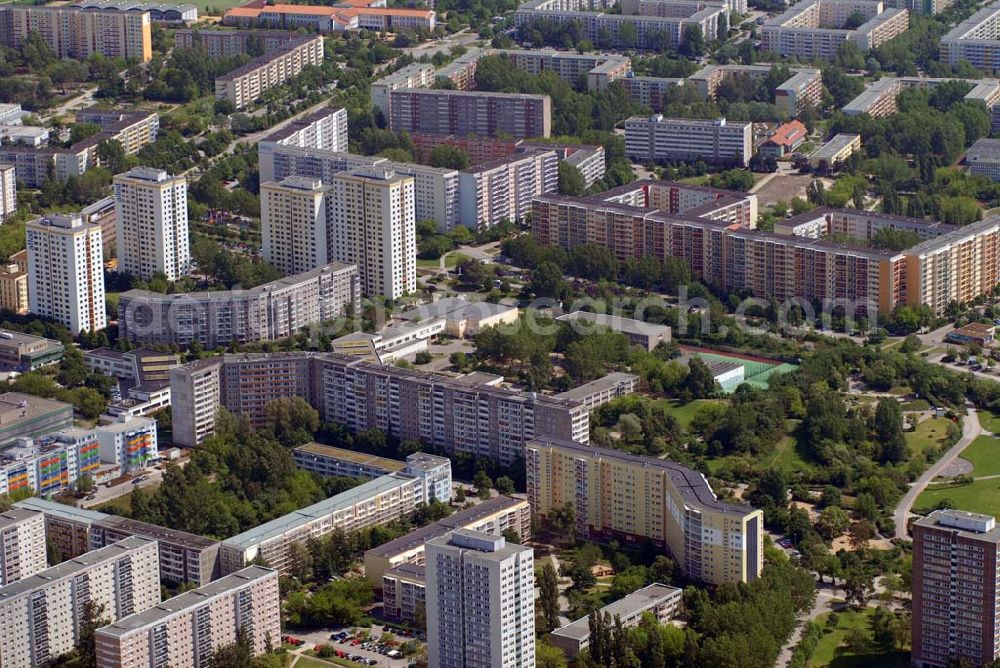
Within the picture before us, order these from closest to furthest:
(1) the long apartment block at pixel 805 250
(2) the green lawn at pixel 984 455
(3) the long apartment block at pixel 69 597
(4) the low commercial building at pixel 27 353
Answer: (3) the long apartment block at pixel 69 597
(2) the green lawn at pixel 984 455
(4) the low commercial building at pixel 27 353
(1) the long apartment block at pixel 805 250

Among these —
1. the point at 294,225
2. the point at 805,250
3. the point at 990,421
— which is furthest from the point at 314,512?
the point at 805,250

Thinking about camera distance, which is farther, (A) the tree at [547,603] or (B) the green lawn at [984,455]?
(B) the green lawn at [984,455]

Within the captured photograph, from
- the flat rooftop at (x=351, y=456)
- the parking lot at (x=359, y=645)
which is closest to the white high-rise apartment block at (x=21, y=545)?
the parking lot at (x=359, y=645)

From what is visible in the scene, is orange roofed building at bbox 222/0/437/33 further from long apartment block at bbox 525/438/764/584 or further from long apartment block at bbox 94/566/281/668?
long apartment block at bbox 94/566/281/668

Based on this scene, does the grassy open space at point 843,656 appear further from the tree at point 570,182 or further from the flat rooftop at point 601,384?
the tree at point 570,182

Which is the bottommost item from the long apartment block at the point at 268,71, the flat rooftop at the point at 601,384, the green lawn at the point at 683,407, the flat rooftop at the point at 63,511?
the green lawn at the point at 683,407

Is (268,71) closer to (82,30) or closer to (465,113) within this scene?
(465,113)

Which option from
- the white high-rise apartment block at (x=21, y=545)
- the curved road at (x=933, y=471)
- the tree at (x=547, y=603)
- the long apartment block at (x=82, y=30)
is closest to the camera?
the tree at (x=547, y=603)
